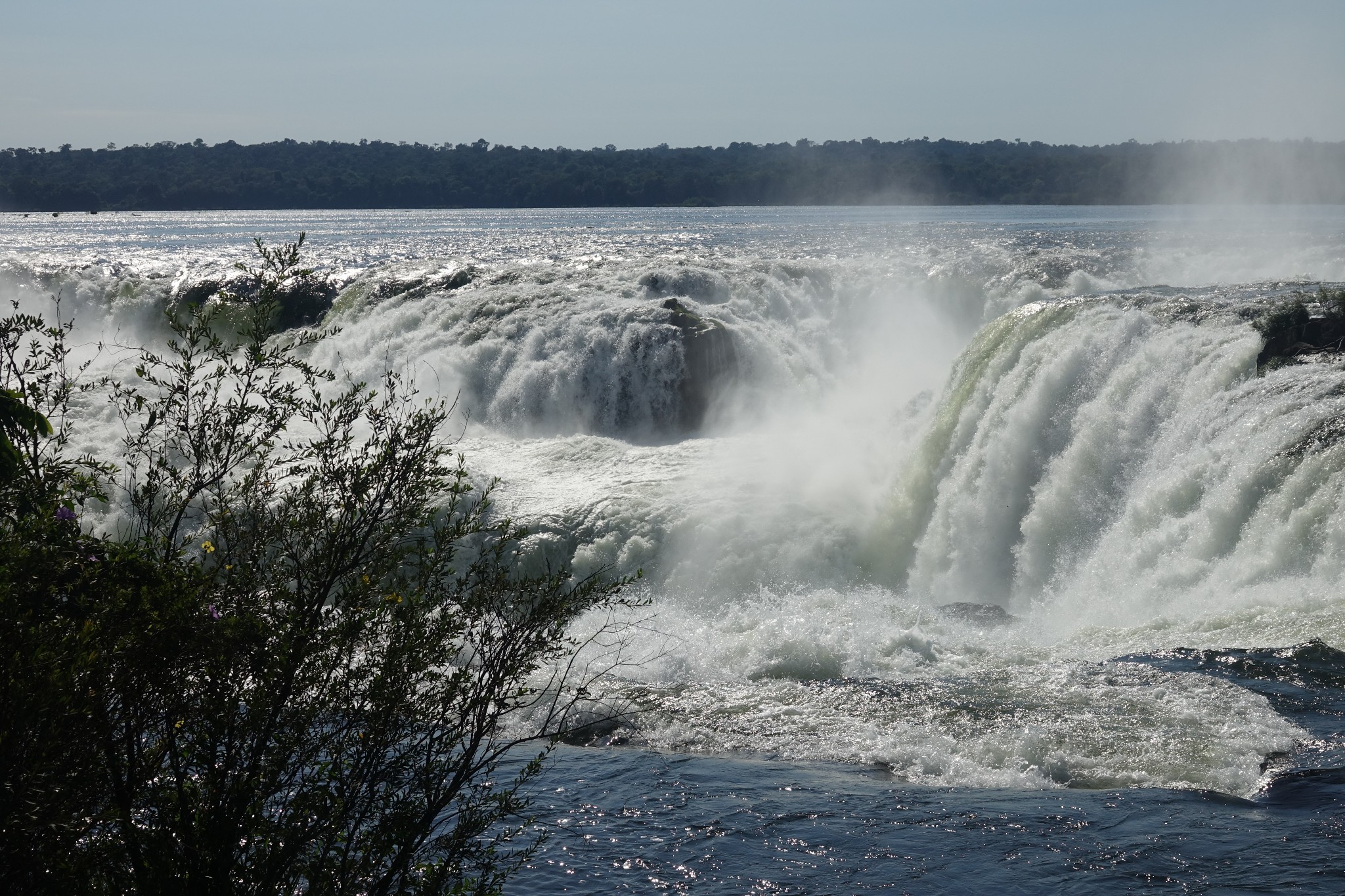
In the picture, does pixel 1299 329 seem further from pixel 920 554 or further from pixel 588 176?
pixel 588 176

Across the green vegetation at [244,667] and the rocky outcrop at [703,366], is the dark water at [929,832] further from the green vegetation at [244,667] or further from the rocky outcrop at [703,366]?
the rocky outcrop at [703,366]

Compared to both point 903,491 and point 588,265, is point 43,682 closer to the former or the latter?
point 903,491

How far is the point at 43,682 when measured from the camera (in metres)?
3.02

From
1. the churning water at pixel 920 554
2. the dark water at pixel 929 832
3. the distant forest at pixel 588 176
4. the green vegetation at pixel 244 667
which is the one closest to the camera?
the green vegetation at pixel 244 667

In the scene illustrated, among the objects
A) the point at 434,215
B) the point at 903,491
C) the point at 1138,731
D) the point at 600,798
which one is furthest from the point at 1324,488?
the point at 434,215

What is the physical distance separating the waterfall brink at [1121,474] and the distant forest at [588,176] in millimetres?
58406

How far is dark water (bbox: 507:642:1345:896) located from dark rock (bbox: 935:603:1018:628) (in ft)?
10.5

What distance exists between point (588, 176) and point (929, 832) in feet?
318

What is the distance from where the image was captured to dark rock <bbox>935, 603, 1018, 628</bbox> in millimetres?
11672

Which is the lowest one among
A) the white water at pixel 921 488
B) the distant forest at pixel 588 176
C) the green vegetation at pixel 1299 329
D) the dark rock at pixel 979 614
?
the dark rock at pixel 979 614

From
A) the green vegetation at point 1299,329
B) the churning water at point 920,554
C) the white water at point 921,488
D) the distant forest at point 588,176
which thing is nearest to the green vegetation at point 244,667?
the churning water at point 920,554

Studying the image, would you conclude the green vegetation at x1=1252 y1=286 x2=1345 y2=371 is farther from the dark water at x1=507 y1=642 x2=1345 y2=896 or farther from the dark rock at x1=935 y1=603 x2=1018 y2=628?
the dark water at x1=507 y1=642 x2=1345 y2=896

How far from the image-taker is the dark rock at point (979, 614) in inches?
460

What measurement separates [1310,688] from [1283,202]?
5848 centimetres
